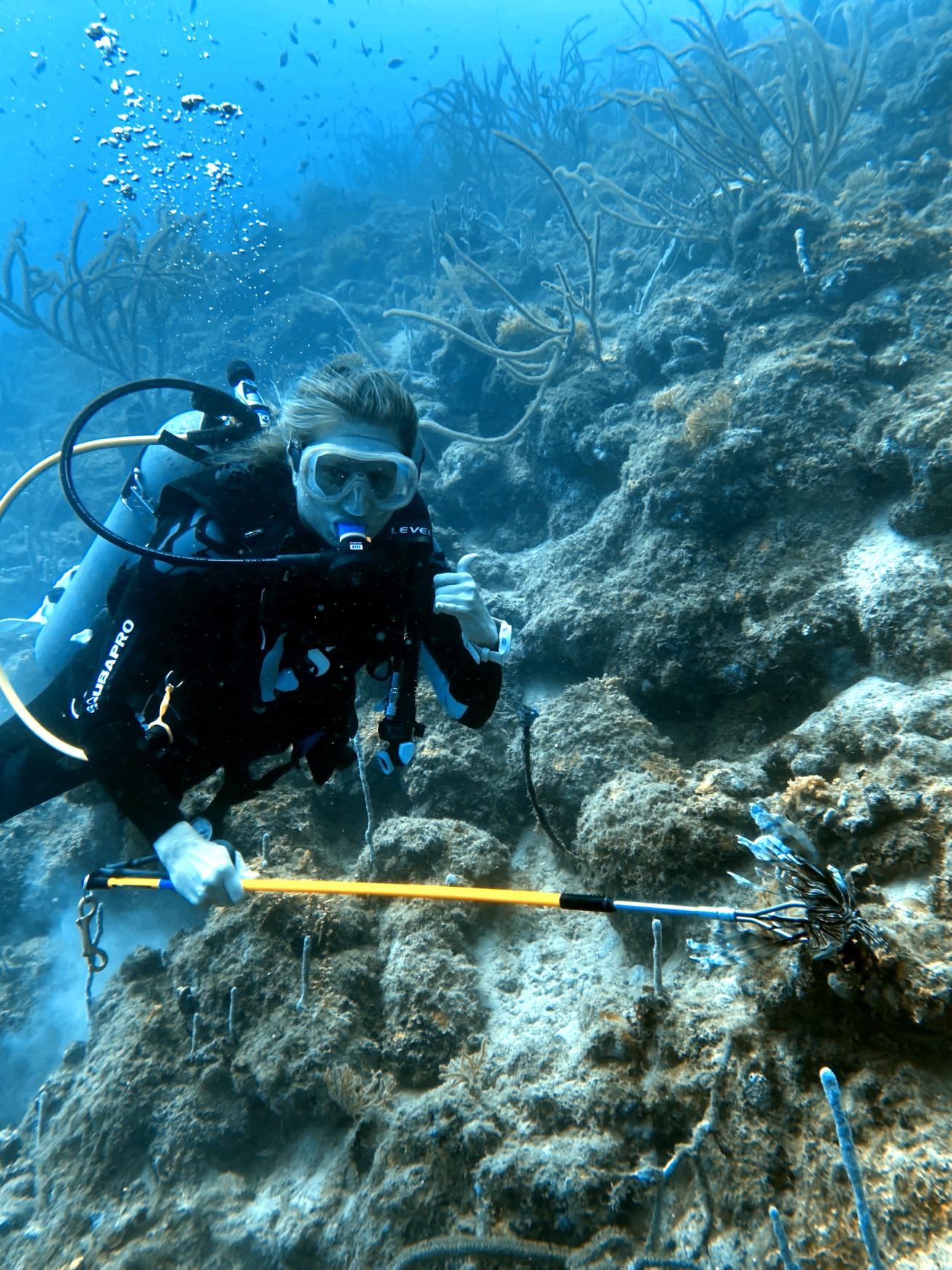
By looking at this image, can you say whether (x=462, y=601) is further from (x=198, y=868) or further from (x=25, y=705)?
(x=25, y=705)

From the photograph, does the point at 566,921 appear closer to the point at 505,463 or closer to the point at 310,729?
the point at 310,729

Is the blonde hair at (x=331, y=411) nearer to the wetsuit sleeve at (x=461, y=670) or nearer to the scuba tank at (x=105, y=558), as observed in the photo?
the scuba tank at (x=105, y=558)

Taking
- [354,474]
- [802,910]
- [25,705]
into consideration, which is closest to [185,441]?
[354,474]

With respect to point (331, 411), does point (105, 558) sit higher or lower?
lower

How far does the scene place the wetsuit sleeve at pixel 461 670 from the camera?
2.72 m

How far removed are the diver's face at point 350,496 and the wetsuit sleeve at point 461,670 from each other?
1.16ft

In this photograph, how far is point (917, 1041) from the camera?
4.71 feet

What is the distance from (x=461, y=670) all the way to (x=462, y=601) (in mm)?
492

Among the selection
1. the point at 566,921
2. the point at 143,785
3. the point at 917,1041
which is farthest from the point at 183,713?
the point at 917,1041

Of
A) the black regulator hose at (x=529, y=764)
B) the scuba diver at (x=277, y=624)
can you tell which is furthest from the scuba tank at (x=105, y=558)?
the black regulator hose at (x=529, y=764)

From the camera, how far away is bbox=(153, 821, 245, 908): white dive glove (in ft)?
6.05

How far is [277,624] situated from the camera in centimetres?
243

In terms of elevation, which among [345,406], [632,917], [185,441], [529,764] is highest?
[185,441]

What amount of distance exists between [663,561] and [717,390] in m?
1.53
